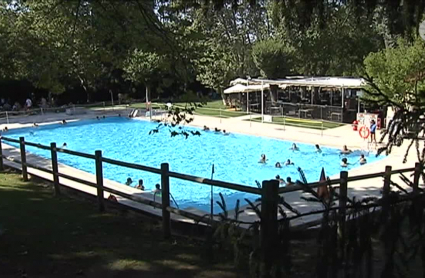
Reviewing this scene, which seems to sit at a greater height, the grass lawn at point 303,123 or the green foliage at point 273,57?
the green foliage at point 273,57

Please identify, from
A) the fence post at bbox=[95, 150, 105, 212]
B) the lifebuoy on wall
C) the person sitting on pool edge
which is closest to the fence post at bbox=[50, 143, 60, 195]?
the fence post at bbox=[95, 150, 105, 212]

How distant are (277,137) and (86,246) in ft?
52.1

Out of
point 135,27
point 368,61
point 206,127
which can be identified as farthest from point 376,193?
point 206,127

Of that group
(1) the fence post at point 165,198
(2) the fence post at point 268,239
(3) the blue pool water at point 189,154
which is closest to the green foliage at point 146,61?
(1) the fence post at point 165,198

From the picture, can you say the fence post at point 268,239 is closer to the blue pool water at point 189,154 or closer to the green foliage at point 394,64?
the blue pool water at point 189,154

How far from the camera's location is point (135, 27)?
5750mm

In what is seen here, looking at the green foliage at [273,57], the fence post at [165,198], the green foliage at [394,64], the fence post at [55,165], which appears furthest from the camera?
the green foliage at [273,57]

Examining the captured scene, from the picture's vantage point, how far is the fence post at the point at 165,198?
6.40 metres

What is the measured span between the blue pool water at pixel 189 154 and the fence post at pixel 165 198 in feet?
18.5

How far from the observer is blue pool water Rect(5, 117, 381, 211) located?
16719 millimetres

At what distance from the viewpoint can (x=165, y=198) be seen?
6562 millimetres

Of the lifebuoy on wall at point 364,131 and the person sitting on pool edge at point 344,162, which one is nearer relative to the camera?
the person sitting on pool edge at point 344,162

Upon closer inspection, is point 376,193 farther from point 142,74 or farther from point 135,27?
point 135,27

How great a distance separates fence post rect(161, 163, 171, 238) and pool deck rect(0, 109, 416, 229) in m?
0.78
